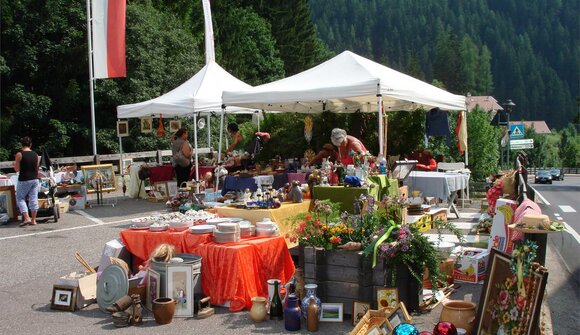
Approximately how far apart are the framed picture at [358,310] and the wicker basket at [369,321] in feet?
1.52

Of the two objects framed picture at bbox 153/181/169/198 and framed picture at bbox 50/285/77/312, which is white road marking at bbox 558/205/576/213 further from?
framed picture at bbox 50/285/77/312

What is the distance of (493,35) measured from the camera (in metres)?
127

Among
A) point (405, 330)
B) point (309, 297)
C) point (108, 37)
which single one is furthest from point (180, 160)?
point (405, 330)

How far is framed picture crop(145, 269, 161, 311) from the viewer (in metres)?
5.05

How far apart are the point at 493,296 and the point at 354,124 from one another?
950cm

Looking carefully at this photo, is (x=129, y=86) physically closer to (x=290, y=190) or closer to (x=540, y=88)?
(x=290, y=190)

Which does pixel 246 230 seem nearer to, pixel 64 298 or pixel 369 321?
pixel 64 298

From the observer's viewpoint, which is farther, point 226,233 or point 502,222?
point 502,222

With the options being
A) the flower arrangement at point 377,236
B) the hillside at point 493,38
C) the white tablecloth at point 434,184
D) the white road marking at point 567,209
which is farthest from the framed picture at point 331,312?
the hillside at point 493,38

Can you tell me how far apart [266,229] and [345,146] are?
3.07 m

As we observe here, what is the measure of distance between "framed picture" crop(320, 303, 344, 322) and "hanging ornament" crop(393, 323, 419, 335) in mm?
1057

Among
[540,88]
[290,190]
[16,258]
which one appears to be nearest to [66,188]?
[16,258]

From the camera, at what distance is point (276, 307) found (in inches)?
191

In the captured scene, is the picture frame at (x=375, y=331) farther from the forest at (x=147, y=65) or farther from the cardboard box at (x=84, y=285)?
the forest at (x=147, y=65)
